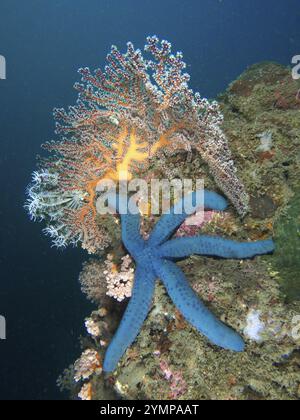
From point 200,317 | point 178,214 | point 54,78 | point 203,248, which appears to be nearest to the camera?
point 200,317

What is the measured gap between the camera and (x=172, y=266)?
14.0ft

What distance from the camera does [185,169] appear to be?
16.2ft

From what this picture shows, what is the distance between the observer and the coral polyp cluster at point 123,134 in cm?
413

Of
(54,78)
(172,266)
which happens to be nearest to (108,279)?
(172,266)

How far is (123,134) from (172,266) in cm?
187

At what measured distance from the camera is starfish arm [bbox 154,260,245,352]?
3803 millimetres

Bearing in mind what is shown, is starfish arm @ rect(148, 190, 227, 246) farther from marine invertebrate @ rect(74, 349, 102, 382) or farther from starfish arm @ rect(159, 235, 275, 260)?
marine invertebrate @ rect(74, 349, 102, 382)

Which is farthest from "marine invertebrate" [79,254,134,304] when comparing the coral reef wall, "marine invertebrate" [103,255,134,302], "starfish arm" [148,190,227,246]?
"starfish arm" [148,190,227,246]

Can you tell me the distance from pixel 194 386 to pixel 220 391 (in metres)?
0.29

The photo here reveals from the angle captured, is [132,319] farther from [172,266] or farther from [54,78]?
[54,78]

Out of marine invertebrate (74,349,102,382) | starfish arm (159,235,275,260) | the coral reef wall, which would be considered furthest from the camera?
marine invertebrate (74,349,102,382)
